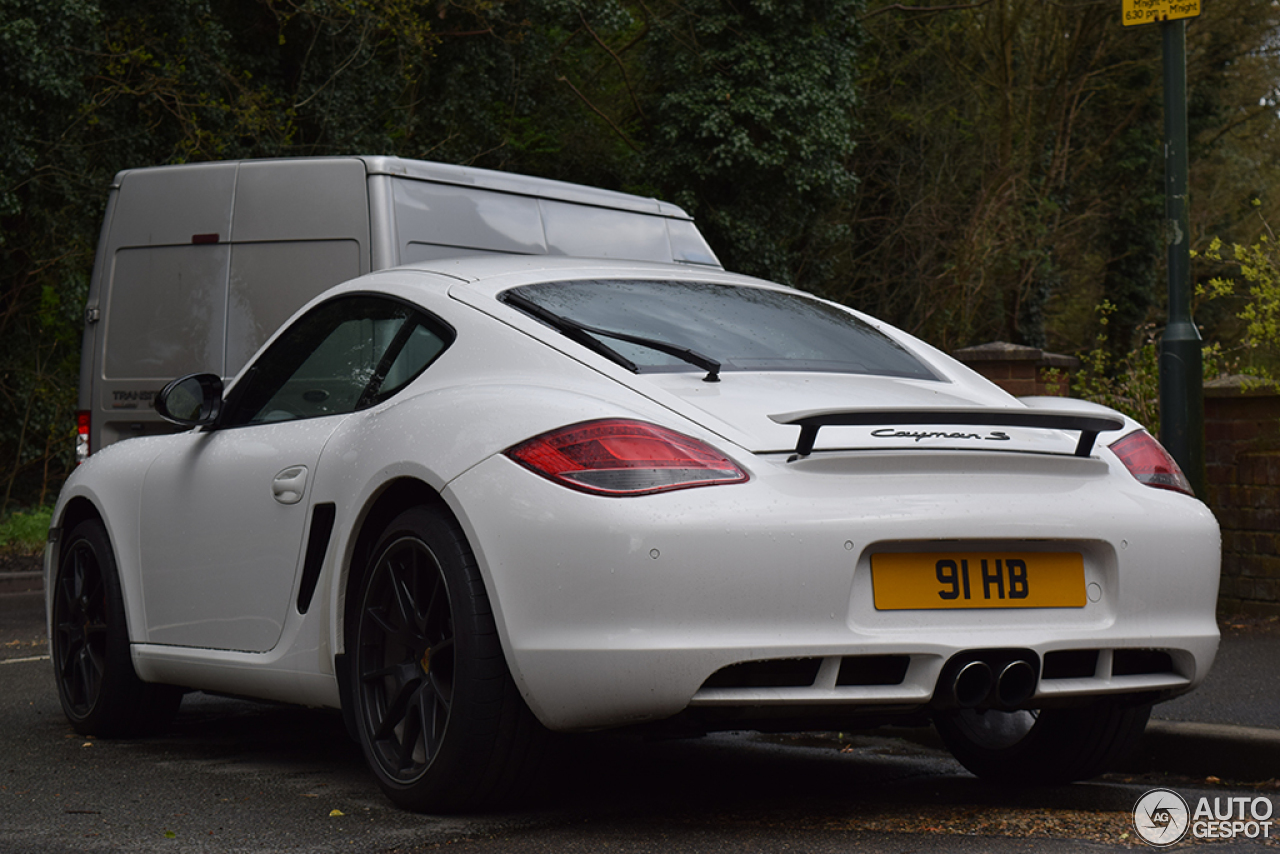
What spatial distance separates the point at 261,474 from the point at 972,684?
6.97 ft

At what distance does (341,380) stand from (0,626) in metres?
5.90

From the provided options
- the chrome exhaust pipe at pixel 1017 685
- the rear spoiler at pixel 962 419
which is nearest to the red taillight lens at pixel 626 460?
the rear spoiler at pixel 962 419

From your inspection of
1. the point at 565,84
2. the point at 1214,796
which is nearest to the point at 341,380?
the point at 1214,796

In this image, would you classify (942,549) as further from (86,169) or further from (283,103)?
(283,103)

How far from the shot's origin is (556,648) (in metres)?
3.47

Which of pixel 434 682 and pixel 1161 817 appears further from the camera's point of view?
pixel 1161 817

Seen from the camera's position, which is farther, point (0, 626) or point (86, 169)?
point (86, 169)

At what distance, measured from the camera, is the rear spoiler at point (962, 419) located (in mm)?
3549

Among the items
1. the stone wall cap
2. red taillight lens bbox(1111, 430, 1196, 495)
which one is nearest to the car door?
red taillight lens bbox(1111, 430, 1196, 495)

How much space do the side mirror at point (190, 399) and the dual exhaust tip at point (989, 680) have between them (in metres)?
2.57

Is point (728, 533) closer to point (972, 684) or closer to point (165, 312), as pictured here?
point (972, 684)

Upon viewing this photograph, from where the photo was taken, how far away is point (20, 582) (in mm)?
12539

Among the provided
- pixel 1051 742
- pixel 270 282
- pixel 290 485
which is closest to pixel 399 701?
pixel 290 485

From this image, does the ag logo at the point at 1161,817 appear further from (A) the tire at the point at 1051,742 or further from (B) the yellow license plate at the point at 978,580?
(B) the yellow license plate at the point at 978,580
